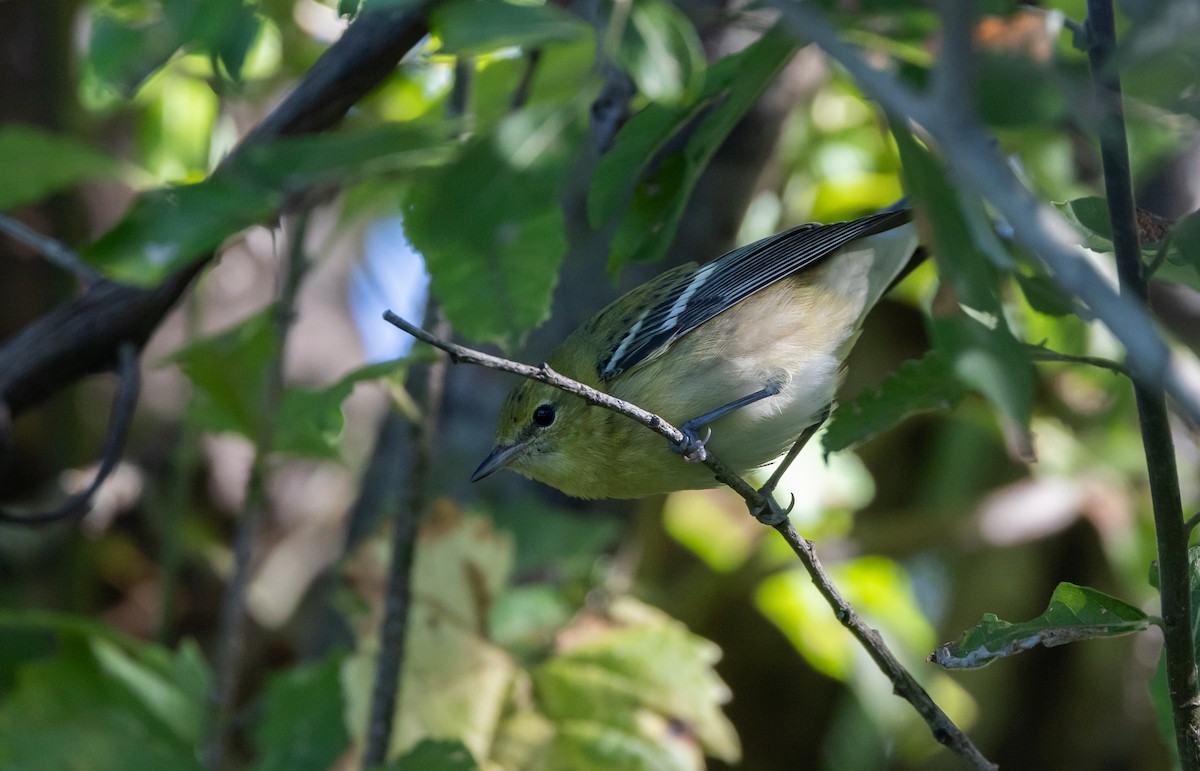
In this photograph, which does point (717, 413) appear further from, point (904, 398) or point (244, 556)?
point (244, 556)

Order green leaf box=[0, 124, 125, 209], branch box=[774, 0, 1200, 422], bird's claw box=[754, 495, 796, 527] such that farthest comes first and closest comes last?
green leaf box=[0, 124, 125, 209] < bird's claw box=[754, 495, 796, 527] < branch box=[774, 0, 1200, 422]

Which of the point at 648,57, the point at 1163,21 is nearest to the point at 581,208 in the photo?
the point at 648,57

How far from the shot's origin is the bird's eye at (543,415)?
2779mm

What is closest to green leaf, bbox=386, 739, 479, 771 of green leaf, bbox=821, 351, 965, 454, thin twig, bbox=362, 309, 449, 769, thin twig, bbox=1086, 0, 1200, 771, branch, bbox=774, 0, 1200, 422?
thin twig, bbox=362, 309, 449, 769

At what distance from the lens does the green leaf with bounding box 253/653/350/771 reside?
113 inches

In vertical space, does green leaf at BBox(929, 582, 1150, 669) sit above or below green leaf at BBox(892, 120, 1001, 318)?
below

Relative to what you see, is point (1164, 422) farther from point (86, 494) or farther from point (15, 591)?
point (15, 591)

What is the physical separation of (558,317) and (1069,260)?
116 inches

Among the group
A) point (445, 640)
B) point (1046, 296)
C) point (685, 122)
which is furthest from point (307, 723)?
point (1046, 296)

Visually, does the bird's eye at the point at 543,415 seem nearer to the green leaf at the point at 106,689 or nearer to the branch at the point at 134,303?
the branch at the point at 134,303

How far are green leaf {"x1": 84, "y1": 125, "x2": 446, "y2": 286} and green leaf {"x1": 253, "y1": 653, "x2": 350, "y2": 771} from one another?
6.38 feet

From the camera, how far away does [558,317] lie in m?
3.80

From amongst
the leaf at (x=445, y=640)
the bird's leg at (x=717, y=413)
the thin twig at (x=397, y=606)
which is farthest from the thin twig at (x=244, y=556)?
the bird's leg at (x=717, y=413)

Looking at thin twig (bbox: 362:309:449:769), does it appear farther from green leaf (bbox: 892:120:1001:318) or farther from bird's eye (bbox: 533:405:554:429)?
green leaf (bbox: 892:120:1001:318)
